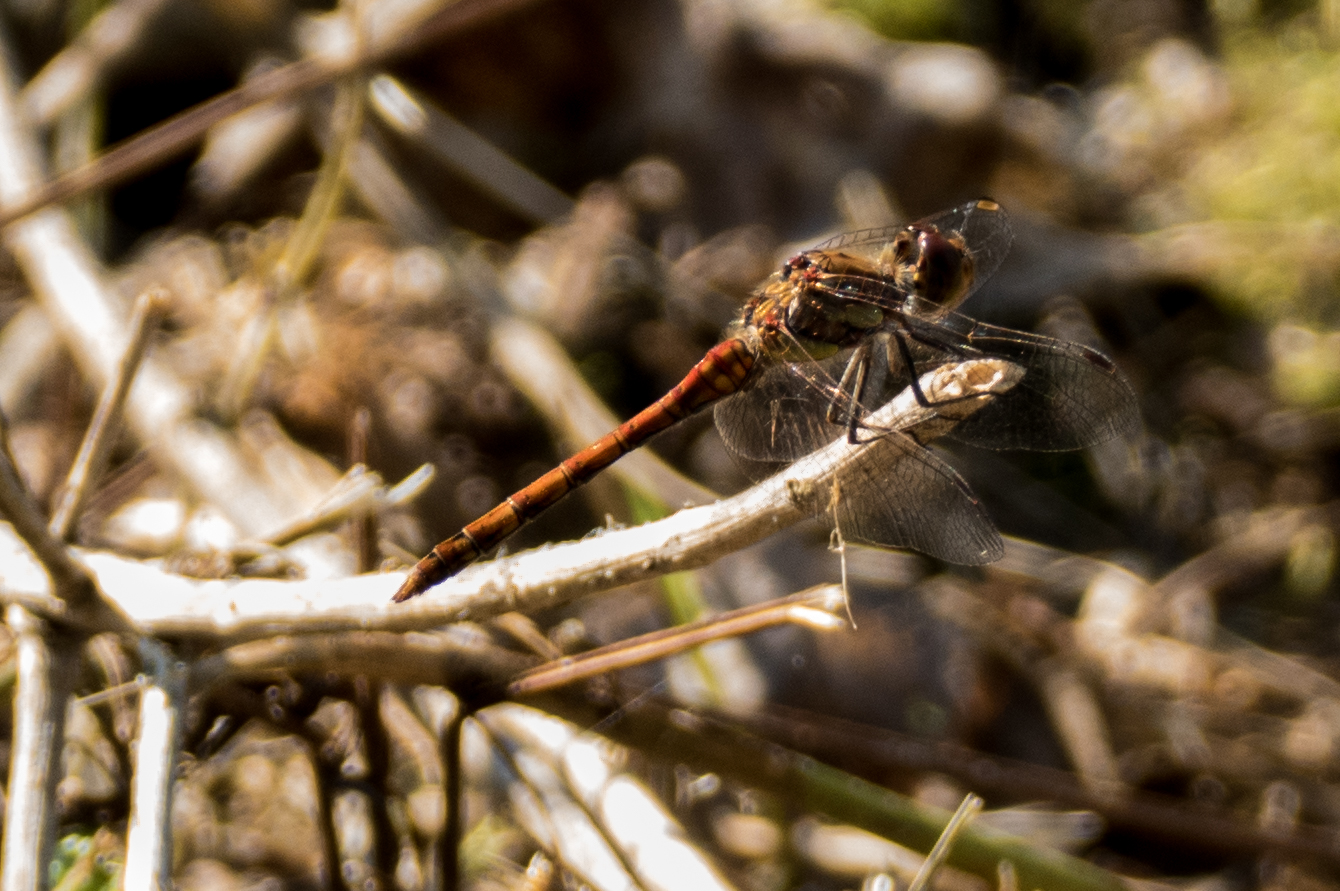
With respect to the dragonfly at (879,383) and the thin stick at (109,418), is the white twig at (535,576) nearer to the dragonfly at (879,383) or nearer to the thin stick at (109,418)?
the thin stick at (109,418)

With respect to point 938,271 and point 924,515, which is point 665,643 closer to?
point 924,515

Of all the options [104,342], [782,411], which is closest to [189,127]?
[104,342]

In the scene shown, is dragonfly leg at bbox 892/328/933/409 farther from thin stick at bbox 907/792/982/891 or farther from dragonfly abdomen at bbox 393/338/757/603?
thin stick at bbox 907/792/982/891

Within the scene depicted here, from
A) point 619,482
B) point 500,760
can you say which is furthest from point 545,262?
point 500,760

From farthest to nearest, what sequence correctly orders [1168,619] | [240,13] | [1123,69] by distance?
1. [1123,69]
2. [240,13]
3. [1168,619]

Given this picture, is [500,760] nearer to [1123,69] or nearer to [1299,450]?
[1299,450]

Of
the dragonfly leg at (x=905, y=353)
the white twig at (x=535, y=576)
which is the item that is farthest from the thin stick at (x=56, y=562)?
the dragonfly leg at (x=905, y=353)
